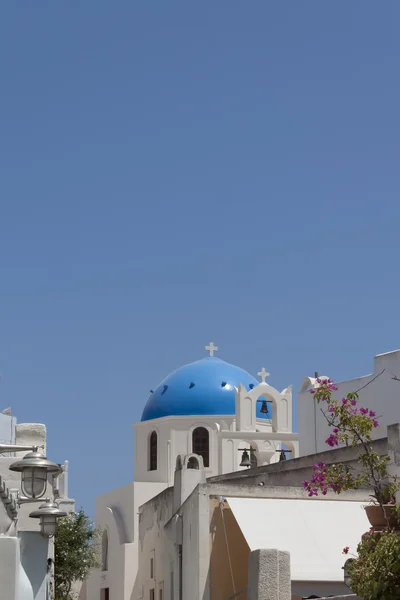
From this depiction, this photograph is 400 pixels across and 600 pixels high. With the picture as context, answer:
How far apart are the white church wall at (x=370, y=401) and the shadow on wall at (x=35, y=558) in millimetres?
15024

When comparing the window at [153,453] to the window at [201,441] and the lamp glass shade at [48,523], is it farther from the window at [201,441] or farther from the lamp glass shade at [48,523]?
the lamp glass shade at [48,523]

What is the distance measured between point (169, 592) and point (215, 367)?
49.0 ft

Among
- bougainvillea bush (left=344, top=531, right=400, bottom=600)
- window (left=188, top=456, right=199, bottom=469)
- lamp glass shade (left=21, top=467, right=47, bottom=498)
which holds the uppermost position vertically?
window (left=188, top=456, right=199, bottom=469)

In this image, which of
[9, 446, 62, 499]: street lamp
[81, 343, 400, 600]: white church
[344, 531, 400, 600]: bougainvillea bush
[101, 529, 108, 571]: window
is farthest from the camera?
[101, 529, 108, 571]: window

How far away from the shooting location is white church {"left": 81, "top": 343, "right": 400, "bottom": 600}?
2055 cm

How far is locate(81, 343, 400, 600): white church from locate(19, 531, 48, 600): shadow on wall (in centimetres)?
718

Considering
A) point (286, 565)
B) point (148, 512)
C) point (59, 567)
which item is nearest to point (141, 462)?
point (148, 512)

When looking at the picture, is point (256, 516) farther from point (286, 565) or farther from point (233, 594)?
point (286, 565)

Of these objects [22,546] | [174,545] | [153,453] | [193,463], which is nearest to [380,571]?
[22,546]

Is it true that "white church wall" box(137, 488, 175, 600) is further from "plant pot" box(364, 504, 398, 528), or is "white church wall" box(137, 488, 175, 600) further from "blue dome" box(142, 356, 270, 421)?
"plant pot" box(364, 504, 398, 528)

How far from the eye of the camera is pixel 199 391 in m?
38.2

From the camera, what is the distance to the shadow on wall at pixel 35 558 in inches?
507

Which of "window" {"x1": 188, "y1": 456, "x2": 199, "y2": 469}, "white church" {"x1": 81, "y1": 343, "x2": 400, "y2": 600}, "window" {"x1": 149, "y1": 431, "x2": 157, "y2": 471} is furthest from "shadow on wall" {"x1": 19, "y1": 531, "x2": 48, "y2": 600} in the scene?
"window" {"x1": 149, "y1": 431, "x2": 157, "y2": 471}

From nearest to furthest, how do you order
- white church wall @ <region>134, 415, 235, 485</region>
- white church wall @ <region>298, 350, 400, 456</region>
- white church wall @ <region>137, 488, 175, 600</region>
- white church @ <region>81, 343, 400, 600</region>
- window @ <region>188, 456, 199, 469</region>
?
white church @ <region>81, 343, 400, 600</region>
window @ <region>188, 456, 199, 469</region>
white church wall @ <region>137, 488, 175, 600</region>
white church wall @ <region>298, 350, 400, 456</region>
white church wall @ <region>134, 415, 235, 485</region>
